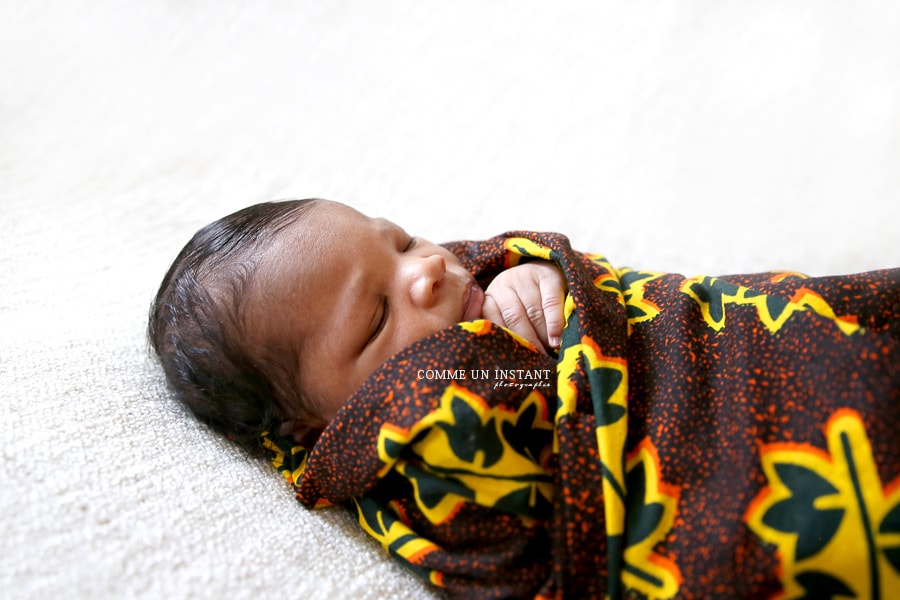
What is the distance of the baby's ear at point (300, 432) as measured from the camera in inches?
36.3

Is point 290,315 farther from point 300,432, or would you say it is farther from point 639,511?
point 639,511

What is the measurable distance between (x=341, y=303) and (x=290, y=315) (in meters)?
0.06

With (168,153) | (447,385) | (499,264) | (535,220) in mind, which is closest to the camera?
(447,385)

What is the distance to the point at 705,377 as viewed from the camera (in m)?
0.82

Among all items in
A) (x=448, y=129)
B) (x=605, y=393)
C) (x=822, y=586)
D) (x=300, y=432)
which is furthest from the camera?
(x=448, y=129)

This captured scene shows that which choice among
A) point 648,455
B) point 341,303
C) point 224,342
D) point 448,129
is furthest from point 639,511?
point 448,129

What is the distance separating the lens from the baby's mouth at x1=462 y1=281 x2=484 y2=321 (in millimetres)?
942

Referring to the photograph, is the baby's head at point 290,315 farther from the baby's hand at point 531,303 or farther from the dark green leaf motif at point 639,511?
the dark green leaf motif at point 639,511

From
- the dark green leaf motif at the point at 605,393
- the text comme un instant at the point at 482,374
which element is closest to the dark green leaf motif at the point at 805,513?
the dark green leaf motif at the point at 605,393

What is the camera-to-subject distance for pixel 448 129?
5.45 ft

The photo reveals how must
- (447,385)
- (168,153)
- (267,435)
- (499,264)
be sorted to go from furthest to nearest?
(168,153), (499,264), (267,435), (447,385)

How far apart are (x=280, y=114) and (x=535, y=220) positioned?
0.66 metres

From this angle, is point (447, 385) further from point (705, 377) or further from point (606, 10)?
point (606, 10)

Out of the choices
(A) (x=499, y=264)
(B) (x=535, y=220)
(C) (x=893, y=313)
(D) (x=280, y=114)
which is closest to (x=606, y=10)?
(B) (x=535, y=220)
